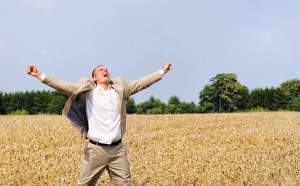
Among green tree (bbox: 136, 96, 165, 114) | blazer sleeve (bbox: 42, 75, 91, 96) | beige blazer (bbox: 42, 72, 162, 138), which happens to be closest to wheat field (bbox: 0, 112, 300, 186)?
beige blazer (bbox: 42, 72, 162, 138)

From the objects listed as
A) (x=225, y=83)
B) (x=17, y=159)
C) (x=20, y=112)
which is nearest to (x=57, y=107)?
(x=20, y=112)

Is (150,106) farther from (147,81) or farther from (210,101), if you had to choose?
(147,81)

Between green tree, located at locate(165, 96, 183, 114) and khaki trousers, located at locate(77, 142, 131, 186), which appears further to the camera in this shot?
green tree, located at locate(165, 96, 183, 114)

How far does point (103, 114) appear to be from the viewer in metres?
6.36

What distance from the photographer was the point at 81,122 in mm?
6656

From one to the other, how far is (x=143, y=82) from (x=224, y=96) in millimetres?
87367

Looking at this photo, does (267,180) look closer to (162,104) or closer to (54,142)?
(54,142)

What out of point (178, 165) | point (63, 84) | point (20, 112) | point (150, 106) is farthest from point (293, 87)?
point (63, 84)

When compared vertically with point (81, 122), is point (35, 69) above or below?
above

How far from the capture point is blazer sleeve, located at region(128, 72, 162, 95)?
6496 millimetres

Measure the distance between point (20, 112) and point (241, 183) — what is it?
193 ft

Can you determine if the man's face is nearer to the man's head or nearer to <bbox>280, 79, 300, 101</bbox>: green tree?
the man's head

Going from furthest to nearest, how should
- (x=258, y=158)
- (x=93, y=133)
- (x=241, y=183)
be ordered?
1. (x=258, y=158)
2. (x=241, y=183)
3. (x=93, y=133)

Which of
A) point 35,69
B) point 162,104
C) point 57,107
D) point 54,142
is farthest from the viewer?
point 162,104
